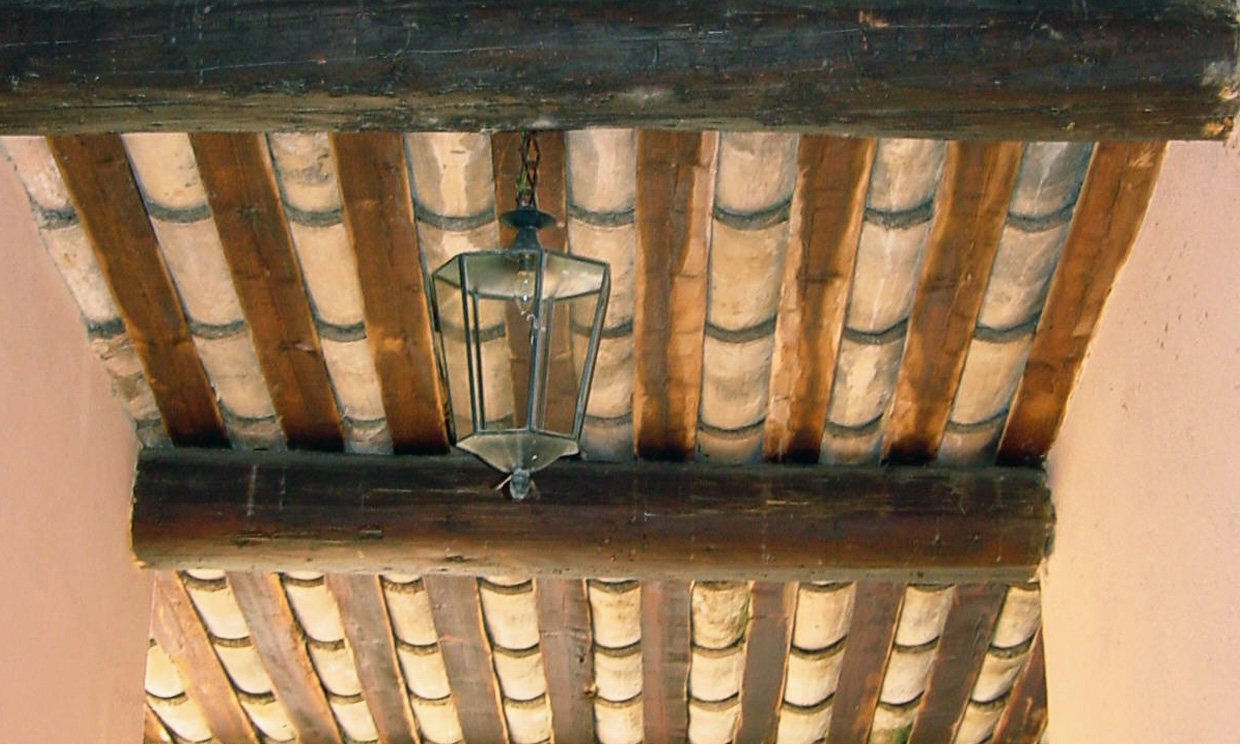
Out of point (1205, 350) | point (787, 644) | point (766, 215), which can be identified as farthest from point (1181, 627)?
point (787, 644)

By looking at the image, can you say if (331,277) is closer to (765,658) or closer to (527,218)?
Answer: (527,218)

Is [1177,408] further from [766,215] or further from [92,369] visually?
[92,369]

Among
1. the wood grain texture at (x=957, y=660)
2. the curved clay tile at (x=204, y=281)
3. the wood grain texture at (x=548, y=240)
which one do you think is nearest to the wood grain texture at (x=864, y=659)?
the wood grain texture at (x=957, y=660)

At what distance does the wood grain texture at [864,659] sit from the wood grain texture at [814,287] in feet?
1.98

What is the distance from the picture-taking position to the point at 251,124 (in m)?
3.16

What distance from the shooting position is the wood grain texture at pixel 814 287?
3457 mm

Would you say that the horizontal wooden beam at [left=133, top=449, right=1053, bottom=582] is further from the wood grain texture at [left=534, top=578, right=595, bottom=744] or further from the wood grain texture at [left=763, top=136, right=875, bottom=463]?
the wood grain texture at [left=534, top=578, right=595, bottom=744]

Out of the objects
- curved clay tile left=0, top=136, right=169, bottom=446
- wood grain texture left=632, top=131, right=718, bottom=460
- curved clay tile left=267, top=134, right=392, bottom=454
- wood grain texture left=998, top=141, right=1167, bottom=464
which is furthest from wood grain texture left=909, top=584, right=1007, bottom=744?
curved clay tile left=0, top=136, right=169, bottom=446

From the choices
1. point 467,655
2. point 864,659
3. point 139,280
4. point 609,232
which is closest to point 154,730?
point 467,655

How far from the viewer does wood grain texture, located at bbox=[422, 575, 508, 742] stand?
461 cm

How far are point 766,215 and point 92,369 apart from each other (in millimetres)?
1663

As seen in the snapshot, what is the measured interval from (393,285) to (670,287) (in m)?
0.62

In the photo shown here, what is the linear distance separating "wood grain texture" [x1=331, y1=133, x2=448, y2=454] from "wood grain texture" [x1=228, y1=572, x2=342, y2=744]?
2.45 ft

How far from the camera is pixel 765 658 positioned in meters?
4.82
